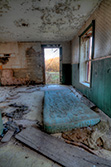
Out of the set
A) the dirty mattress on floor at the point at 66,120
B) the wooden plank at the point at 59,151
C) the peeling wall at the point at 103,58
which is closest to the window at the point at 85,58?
the peeling wall at the point at 103,58

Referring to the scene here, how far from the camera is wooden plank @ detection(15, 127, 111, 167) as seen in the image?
93 centimetres

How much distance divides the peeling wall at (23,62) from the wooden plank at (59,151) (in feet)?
14.2

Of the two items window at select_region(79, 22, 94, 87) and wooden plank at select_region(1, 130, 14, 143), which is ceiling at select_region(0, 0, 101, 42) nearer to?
window at select_region(79, 22, 94, 87)

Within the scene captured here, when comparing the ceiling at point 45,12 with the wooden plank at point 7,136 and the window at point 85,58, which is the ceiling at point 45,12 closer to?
the window at point 85,58

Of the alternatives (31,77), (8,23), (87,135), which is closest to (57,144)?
(87,135)

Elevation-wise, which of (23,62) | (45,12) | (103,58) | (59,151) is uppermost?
(45,12)

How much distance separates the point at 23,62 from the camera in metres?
5.14

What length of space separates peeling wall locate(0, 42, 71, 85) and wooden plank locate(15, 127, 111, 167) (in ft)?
14.2

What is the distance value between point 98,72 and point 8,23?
331cm

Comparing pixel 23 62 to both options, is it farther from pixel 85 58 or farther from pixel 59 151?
pixel 59 151

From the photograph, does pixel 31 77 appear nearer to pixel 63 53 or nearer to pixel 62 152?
pixel 63 53

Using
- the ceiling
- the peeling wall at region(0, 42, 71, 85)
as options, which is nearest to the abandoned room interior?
the ceiling

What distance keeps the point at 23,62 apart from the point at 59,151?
5050mm

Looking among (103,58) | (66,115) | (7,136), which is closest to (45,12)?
(103,58)
